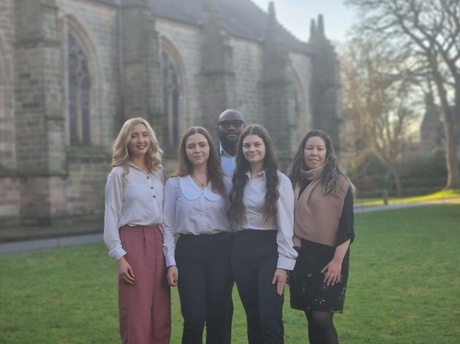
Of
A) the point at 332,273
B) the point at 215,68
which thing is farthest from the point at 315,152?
the point at 215,68

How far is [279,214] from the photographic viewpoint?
5.75 metres

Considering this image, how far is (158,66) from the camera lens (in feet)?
83.8

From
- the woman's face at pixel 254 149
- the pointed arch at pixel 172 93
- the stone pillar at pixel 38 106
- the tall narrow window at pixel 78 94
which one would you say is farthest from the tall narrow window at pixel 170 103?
the woman's face at pixel 254 149

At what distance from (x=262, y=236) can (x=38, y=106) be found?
17111 mm

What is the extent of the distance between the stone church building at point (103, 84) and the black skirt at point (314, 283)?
657 inches

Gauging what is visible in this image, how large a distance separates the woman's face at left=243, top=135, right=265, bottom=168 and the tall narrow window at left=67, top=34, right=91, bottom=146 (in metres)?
19.7

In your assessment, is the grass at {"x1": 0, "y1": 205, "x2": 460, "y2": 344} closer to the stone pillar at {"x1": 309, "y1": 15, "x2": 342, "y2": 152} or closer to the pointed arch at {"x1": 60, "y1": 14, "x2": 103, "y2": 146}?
the pointed arch at {"x1": 60, "y1": 14, "x2": 103, "y2": 146}

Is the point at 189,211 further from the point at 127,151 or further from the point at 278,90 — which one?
the point at 278,90

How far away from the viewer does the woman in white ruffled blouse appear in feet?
18.8

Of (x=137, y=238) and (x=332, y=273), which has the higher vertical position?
(x=137, y=238)

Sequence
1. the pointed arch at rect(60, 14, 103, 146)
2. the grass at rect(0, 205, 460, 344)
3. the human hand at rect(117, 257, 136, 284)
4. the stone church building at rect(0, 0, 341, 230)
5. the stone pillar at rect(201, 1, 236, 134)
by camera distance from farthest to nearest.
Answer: the stone pillar at rect(201, 1, 236, 134)
the pointed arch at rect(60, 14, 103, 146)
the stone church building at rect(0, 0, 341, 230)
the grass at rect(0, 205, 460, 344)
the human hand at rect(117, 257, 136, 284)

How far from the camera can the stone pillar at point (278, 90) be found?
33.8 metres

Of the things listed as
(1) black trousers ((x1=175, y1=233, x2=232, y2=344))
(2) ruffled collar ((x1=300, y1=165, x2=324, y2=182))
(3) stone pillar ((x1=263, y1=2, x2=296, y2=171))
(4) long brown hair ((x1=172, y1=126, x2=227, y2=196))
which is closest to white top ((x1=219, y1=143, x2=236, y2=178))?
(4) long brown hair ((x1=172, y1=126, x2=227, y2=196))

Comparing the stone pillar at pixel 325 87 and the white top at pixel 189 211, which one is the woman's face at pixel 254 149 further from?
the stone pillar at pixel 325 87
